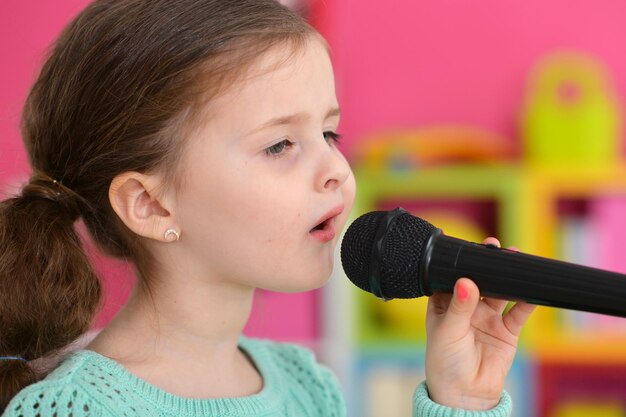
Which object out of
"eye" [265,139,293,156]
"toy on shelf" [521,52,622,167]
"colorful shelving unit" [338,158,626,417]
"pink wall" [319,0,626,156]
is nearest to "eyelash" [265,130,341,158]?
"eye" [265,139,293,156]

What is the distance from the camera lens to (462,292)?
0.91 meters

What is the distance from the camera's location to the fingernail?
35.9 inches

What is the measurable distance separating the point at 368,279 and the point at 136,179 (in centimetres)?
32

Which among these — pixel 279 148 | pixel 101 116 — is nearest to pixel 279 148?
pixel 279 148

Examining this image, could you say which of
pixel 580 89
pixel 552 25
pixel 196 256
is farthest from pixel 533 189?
pixel 196 256

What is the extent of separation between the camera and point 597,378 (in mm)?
3090

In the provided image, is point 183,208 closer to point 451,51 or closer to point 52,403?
point 52,403

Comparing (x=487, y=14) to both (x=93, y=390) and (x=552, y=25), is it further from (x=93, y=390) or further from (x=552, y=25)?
(x=93, y=390)

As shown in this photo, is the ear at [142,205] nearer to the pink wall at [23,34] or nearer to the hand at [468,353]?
the hand at [468,353]

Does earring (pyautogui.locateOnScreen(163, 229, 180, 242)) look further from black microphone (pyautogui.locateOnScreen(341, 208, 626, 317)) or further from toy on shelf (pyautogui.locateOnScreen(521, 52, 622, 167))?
toy on shelf (pyautogui.locateOnScreen(521, 52, 622, 167))

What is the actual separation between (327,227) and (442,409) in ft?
0.85

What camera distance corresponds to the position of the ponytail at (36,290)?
1.03 m

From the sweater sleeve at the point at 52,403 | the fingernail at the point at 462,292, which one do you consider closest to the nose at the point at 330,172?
the fingernail at the point at 462,292

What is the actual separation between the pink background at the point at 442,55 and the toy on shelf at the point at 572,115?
0.35ft
